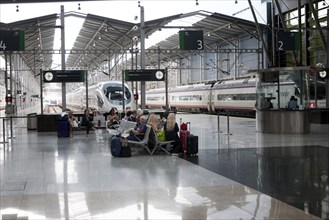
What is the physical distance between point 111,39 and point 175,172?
97.2 ft

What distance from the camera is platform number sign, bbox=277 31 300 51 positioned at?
69.2 ft

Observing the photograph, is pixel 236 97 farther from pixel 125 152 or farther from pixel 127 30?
pixel 125 152

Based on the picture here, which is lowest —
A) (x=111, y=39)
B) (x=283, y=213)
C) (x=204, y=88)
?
(x=283, y=213)

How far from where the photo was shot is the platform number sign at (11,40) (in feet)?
68.8

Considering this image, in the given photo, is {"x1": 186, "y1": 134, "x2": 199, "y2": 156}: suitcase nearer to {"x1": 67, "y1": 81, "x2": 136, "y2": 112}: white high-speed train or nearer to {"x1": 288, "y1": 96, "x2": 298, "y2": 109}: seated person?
{"x1": 288, "y1": 96, "x2": 298, "y2": 109}: seated person

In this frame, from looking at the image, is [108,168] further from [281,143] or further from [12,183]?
[281,143]

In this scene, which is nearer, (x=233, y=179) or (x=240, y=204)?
(x=240, y=204)

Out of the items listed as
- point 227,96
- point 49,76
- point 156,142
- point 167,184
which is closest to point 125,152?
point 156,142

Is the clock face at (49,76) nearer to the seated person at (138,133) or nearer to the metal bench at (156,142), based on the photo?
the seated person at (138,133)

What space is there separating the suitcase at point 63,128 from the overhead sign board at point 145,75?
8.73 m

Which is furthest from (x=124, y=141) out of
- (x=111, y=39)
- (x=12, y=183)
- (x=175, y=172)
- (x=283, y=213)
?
(x=111, y=39)

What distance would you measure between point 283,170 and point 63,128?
34.3ft

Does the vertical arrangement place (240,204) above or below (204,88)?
below

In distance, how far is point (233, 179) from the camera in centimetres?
841
